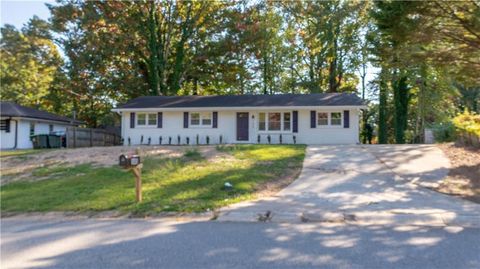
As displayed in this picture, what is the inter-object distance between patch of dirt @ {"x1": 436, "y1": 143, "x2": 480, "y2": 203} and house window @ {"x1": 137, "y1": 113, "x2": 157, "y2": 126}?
17092 mm

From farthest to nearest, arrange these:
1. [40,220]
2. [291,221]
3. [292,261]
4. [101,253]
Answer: [40,220] → [291,221] → [101,253] → [292,261]

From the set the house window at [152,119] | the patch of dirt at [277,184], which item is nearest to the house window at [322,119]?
the house window at [152,119]

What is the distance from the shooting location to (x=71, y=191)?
1028 centimetres

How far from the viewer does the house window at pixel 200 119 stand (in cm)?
2511

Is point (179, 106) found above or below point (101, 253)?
above

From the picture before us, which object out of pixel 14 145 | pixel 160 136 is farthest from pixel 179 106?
pixel 14 145

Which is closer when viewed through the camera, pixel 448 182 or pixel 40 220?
pixel 40 220

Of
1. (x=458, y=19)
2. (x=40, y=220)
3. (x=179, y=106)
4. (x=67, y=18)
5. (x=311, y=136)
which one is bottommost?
(x=40, y=220)

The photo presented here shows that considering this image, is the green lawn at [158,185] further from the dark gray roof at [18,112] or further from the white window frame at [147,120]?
the dark gray roof at [18,112]

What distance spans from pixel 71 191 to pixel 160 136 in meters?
15.1

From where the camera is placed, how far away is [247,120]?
2470cm

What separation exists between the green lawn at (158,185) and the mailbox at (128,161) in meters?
0.91

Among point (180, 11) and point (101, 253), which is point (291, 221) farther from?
point (180, 11)

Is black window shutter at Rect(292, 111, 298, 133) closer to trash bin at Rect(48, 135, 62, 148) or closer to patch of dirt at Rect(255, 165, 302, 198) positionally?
patch of dirt at Rect(255, 165, 302, 198)
